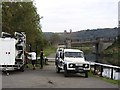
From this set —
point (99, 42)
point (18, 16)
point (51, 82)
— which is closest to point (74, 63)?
point (51, 82)

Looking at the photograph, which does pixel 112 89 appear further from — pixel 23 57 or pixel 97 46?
pixel 97 46

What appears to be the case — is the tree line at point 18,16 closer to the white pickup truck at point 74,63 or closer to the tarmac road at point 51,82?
the white pickup truck at point 74,63

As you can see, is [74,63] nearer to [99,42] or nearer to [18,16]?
[18,16]

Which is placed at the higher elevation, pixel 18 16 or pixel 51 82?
pixel 18 16

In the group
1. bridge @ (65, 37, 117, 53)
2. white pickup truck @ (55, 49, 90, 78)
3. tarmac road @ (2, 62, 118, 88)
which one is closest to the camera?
tarmac road @ (2, 62, 118, 88)

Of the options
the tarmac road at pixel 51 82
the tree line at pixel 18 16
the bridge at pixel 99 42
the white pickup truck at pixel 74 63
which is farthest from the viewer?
the bridge at pixel 99 42

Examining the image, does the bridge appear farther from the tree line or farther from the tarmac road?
the tarmac road

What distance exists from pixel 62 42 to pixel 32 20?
59.1 meters

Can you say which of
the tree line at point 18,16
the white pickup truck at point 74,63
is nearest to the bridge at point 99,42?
the tree line at point 18,16

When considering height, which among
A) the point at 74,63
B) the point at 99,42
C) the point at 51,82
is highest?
the point at 99,42

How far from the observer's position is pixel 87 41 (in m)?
106

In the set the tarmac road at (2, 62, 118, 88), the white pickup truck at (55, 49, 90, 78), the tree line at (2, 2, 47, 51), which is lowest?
the tarmac road at (2, 62, 118, 88)

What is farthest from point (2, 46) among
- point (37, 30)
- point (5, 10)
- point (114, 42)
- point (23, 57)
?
point (114, 42)

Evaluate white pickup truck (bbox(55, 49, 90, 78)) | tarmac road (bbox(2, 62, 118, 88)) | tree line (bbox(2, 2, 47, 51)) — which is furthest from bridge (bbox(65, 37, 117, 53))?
tarmac road (bbox(2, 62, 118, 88))
